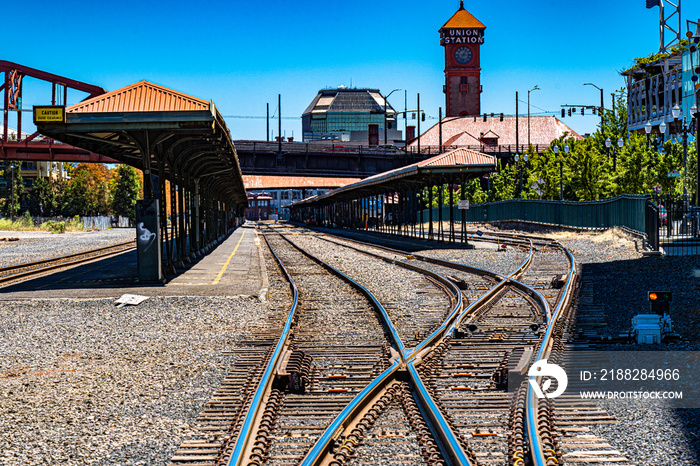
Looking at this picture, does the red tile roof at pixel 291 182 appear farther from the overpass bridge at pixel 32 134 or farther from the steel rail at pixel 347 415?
the steel rail at pixel 347 415

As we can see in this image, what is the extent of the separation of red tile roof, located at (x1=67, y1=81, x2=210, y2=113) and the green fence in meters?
19.6

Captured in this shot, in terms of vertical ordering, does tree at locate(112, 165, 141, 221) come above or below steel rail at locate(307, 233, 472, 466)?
above

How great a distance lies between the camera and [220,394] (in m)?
7.37

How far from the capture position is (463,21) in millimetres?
157500

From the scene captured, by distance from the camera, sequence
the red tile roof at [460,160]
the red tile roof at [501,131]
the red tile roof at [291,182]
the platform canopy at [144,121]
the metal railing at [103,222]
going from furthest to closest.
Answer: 1. the red tile roof at [501,131]
2. the red tile roof at [291,182]
3. the metal railing at [103,222]
4. the red tile roof at [460,160]
5. the platform canopy at [144,121]

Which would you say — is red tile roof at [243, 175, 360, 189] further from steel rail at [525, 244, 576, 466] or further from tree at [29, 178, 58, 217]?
steel rail at [525, 244, 576, 466]

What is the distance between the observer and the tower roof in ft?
509

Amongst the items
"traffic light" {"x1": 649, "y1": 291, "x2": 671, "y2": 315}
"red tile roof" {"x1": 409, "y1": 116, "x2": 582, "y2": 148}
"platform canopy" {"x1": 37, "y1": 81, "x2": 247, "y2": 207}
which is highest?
"red tile roof" {"x1": 409, "y1": 116, "x2": 582, "y2": 148}

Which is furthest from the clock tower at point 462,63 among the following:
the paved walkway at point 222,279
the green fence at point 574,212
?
the paved walkway at point 222,279

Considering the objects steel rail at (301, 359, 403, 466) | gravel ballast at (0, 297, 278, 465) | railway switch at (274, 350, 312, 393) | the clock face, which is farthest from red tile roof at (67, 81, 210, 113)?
the clock face

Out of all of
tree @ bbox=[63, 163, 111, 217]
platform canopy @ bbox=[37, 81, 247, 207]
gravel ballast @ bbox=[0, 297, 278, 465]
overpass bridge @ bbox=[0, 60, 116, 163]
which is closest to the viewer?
gravel ballast @ bbox=[0, 297, 278, 465]

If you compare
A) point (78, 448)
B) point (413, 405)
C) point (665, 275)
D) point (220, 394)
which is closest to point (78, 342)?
point (220, 394)

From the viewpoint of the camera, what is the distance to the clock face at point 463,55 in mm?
155125

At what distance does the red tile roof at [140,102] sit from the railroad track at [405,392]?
674cm
